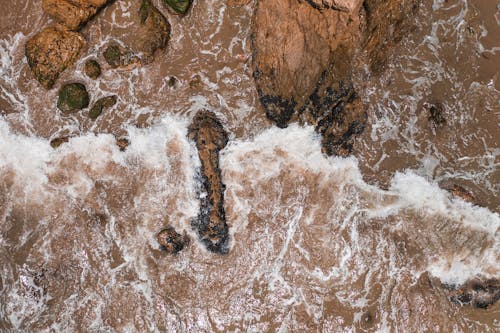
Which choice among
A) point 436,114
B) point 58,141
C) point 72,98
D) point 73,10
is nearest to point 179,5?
point 73,10

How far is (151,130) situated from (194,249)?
3.85m

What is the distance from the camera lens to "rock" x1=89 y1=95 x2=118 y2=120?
1172 cm

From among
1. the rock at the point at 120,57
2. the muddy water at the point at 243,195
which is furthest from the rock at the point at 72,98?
the rock at the point at 120,57

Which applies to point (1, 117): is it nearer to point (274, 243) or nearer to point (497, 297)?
point (274, 243)

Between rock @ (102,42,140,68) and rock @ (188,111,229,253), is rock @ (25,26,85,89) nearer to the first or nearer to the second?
rock @ (102,42,140,68)

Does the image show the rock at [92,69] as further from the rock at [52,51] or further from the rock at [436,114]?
the rock at [436,114]

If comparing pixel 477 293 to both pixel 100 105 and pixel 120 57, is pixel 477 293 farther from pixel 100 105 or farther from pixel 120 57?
pixel 120 57

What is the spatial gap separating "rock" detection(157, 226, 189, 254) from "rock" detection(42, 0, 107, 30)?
686 cm

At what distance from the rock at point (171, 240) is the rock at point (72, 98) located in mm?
4668

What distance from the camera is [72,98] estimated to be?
11625mm

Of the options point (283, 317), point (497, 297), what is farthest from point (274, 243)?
point (497, 297)

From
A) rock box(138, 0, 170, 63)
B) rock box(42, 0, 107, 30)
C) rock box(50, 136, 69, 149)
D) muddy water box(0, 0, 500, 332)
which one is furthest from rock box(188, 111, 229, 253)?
rock box(42, 0, 107, 30)

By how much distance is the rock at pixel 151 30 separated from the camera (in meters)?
11.5

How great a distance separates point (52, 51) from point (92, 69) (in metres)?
1.29
